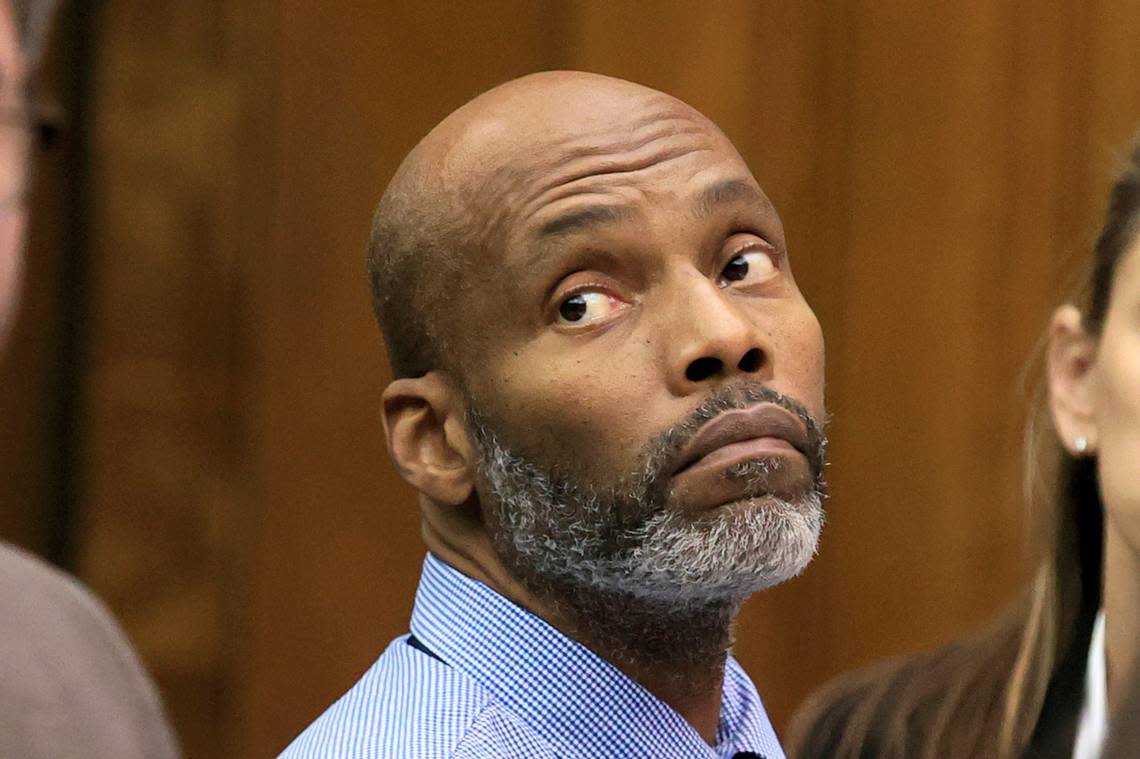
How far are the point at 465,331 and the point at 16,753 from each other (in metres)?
0.70

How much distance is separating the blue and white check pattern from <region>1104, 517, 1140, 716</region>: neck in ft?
1.75

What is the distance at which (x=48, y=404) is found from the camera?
8.46 ft

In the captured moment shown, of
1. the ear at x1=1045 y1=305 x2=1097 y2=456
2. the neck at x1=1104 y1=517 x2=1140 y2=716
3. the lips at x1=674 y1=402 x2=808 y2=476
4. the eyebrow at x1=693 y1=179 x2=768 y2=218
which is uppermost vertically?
the eyebrow at x1=693 y1=179 x2=768 y2=218

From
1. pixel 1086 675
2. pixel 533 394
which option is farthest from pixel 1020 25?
pixel 533 394

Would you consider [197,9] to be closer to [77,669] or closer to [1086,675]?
[1086,675]

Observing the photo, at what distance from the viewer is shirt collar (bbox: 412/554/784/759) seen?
1452 mm

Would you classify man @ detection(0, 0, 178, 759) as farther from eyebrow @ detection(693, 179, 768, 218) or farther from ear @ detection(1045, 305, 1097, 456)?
ear @ detection(1045, 305, 1097, 456)

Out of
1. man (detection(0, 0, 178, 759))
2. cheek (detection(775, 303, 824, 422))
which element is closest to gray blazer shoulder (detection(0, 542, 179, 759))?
man (detection(0, 0, 178, 759))

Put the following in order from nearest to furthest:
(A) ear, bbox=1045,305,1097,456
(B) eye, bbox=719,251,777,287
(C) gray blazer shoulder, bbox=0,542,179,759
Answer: (C) gray blazer shoulder, bbox=0,542,179,759 → (B) eye, bbox=719,251,777,287 → (A) ear, bbox=1045,305,1097,456

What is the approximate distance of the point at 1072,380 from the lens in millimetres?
1869

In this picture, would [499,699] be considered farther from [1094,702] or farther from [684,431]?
[1094,702]

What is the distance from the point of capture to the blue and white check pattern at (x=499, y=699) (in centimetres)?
141

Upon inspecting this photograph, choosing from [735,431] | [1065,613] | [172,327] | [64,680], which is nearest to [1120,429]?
[1065,613]

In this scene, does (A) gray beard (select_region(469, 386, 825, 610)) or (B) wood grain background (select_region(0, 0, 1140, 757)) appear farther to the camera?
(B) wood grain background (select_region(0, 0, 1140, 757))
